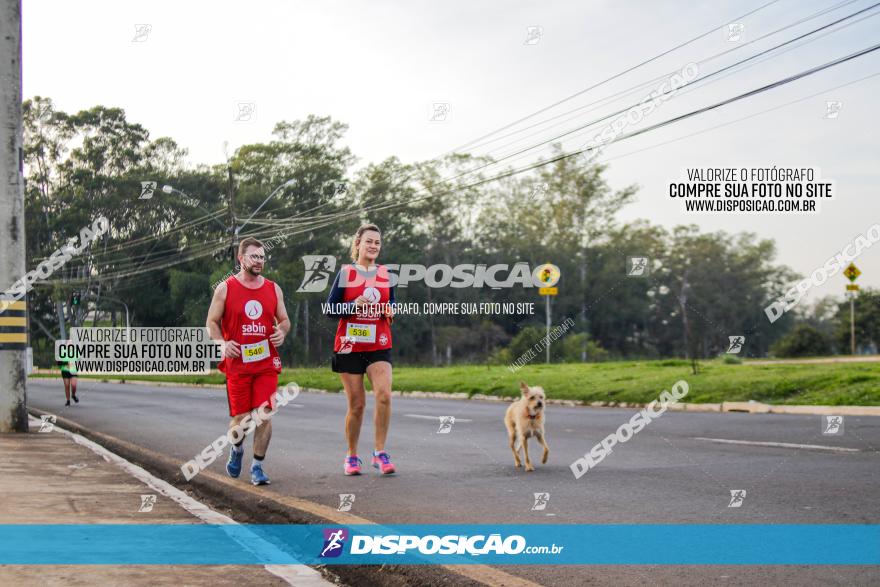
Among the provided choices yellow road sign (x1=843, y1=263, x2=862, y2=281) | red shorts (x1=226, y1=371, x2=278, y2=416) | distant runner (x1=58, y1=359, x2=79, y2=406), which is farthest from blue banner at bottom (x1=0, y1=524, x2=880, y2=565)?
yellow road sign (x1=843, y1=263, x2=862, y2=281)

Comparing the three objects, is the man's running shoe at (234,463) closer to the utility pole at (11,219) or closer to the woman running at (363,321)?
the woman running at (363,321)

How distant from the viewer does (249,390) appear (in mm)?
8023

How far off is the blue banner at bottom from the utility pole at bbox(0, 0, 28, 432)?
847 centimetres

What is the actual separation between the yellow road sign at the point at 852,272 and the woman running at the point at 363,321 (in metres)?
27.2

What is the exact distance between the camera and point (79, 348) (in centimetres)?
6331

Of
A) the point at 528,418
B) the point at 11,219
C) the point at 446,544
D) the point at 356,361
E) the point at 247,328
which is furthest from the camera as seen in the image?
the point at 11,219

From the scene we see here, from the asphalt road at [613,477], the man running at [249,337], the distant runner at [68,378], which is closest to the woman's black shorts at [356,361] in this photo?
the man running at [249,337]

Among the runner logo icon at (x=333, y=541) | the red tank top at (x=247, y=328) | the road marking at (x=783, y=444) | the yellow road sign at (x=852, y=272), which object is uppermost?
the yellow road sign at (x=852, y=272)

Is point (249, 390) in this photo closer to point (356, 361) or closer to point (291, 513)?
point (356, 361)

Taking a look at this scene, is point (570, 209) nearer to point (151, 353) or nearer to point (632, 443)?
point (151, 353)

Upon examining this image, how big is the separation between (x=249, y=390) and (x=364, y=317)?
1.15 metres

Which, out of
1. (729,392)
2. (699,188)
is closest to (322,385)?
(699,188)

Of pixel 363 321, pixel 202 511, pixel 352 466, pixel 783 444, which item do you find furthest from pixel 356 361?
pixel 783 444

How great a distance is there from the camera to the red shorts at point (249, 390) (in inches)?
314
